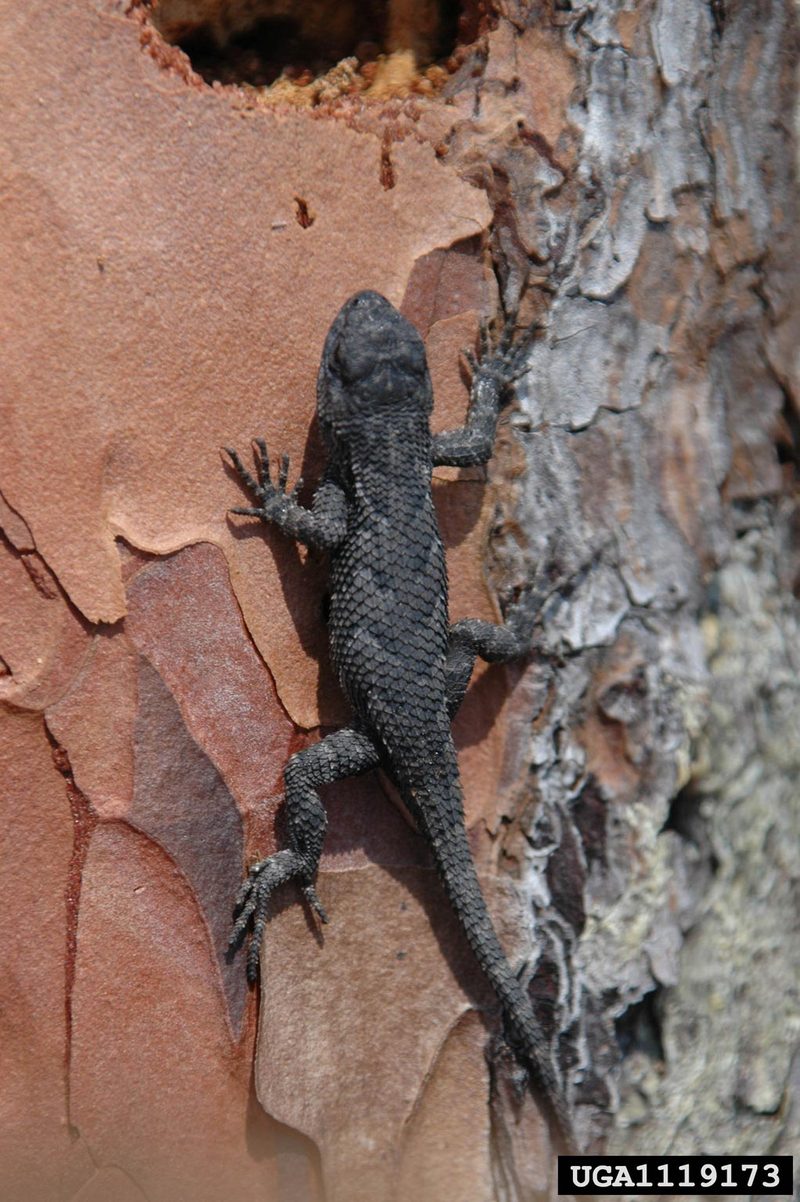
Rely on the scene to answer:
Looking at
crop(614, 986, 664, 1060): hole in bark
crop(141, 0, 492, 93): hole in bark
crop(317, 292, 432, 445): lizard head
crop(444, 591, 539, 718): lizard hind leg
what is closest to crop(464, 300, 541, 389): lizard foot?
crop(317, 292, 432, 445): lizard head

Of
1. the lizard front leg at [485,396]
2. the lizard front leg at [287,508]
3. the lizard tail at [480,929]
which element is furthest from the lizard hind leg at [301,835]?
the lizard front leg at [485,396]

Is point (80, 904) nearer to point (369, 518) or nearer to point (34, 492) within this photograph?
point (34, 492)

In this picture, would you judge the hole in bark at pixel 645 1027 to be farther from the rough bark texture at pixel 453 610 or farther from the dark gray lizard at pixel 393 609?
the dark gray lizard at pixel 393 609

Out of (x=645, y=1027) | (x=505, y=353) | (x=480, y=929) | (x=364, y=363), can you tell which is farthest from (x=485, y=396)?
(x=645, y=1027)

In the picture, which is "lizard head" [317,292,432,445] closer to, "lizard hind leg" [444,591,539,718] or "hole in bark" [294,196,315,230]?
"hole in bark" [294,196,315,230]

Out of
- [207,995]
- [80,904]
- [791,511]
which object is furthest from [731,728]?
[80,904]
